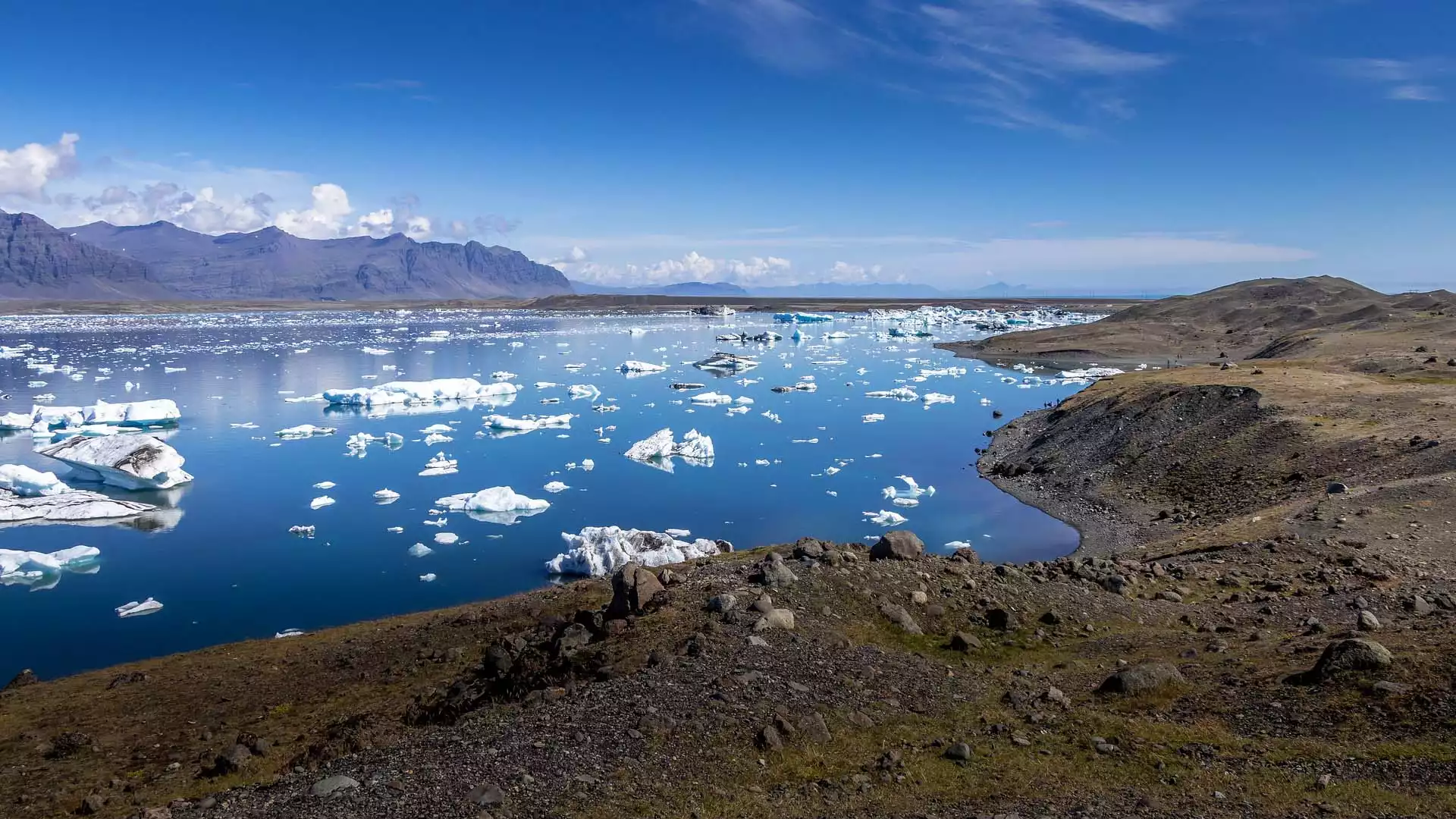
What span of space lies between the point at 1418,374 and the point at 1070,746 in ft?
101

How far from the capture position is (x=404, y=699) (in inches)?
421

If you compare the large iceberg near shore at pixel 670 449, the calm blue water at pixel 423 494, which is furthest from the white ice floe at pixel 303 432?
the large iceberg near shore at pixel 670 449

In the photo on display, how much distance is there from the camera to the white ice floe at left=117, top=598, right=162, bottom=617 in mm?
16297

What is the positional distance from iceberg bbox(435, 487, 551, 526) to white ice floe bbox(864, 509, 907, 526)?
895cm

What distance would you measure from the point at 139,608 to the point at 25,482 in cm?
1076

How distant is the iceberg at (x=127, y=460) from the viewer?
25016 millimetres

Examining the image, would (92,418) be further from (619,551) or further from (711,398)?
(619,551)

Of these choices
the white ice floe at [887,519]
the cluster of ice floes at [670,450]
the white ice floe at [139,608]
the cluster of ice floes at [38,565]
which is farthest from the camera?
the cluster of ice floes at [670,450]

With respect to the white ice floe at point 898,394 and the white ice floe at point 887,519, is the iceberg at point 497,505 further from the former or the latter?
the white ice floe at point 898,394

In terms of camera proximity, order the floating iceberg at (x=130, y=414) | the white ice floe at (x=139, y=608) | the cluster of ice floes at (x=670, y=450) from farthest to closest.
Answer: the floating iceberg at (x=130, y=414), the cluster of ice floes at (x=670, y=450), the white ice floe at (x=139, y=608)

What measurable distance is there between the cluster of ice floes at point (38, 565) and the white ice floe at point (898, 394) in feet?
115

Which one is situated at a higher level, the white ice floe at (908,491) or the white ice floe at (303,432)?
the white ice floe at (908,491)

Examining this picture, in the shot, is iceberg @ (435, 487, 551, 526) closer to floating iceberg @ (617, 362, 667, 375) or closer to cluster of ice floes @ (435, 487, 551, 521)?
cluster of ice floes @ (435, 487, 551, 521)

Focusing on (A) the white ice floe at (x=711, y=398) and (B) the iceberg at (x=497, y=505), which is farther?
(A) the white ice floe at (x=711, y=398)
